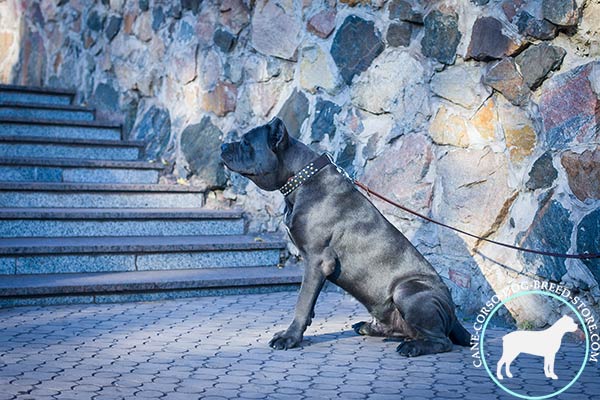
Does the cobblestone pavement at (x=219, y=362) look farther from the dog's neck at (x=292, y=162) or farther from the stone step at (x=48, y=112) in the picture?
the stone step at (x=48, y=112)

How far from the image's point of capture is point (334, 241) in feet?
14.6

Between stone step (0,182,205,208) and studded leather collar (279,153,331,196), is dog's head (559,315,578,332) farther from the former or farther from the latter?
stone step (0,182,205,208)

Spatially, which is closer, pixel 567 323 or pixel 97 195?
pixel 567 323

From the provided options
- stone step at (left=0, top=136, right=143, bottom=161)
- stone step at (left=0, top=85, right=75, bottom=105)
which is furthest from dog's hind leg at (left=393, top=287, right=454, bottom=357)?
stone step at (left=0, top=85, right=75, bottom=105)

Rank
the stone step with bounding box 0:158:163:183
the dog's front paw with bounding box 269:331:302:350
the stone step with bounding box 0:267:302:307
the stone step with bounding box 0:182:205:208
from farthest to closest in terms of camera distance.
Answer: the stone step with bounding box 0:158:163:183 → the stone step with bounding box 0:182:205:208 → the stone step with bounding box 0:267:302:307 → the dog's front paw with bounding box 269:331:302:350

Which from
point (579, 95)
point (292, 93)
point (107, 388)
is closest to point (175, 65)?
point (292, 93)

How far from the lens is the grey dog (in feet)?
14.3

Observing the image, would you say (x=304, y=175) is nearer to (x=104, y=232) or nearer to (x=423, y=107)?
(x=423, y=107)

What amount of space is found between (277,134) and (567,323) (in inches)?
74.5

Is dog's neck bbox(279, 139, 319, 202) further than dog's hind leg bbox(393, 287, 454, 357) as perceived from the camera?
Yes

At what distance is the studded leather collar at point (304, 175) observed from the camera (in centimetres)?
449

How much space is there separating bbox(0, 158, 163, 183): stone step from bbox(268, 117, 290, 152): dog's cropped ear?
352 centimetres

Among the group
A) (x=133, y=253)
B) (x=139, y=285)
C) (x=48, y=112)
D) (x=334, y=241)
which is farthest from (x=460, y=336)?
(x=48, y=112)

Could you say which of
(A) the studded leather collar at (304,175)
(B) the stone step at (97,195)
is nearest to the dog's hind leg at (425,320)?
(A) the studded leather collar at (304,175)
